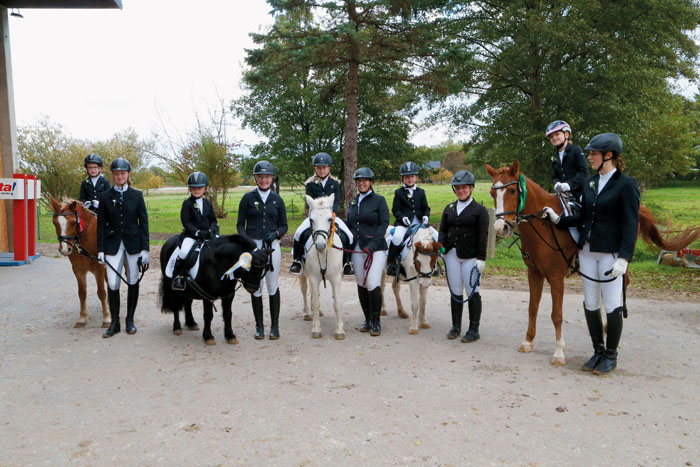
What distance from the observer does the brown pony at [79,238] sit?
21.3 ft

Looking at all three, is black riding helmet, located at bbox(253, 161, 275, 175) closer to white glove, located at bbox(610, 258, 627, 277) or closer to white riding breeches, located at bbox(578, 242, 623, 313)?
white riding breeches, located at bbox(578, 242, 623, 313)

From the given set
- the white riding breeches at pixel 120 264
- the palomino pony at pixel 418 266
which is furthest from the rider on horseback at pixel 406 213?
the white riding breeches at pixel 120 264

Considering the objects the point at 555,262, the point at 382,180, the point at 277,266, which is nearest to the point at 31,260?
the point at 277,266

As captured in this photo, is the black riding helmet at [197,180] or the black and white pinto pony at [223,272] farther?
the black riding helmet at [197,180]

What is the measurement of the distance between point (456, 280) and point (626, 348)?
2.18 m

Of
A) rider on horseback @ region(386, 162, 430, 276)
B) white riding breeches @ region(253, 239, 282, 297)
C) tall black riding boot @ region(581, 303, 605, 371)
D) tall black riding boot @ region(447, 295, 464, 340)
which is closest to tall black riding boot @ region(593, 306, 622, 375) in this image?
tall black riding boot @ region(581, 303, 605, 371)

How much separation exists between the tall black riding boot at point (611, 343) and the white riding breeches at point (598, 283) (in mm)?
76

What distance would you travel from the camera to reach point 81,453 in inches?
136

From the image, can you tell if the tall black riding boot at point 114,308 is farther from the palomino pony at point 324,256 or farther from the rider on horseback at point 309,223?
the palomino pony at point 324,256

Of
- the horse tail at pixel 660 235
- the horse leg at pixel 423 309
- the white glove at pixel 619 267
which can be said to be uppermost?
the horse tail at pixel 660 235

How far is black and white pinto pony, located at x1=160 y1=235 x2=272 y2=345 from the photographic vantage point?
18.1ft

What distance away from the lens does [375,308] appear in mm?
6527

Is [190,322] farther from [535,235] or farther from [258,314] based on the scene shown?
[535,235]

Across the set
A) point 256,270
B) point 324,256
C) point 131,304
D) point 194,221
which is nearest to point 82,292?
point 131,304
